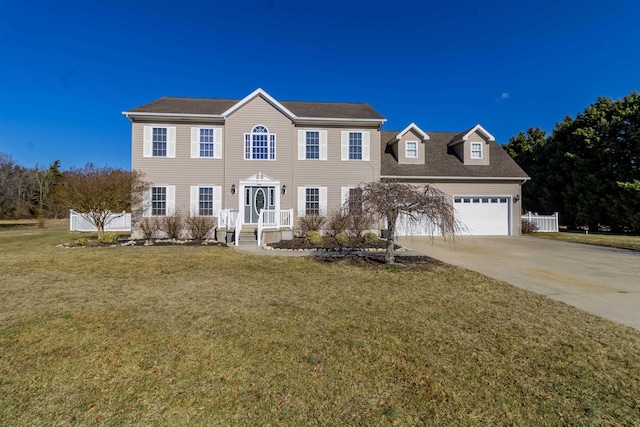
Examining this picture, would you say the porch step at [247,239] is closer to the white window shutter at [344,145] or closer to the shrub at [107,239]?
the shrub at [107,239]

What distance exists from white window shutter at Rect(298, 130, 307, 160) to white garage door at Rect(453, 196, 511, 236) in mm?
9008

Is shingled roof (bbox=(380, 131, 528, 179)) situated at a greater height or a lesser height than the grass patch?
greater

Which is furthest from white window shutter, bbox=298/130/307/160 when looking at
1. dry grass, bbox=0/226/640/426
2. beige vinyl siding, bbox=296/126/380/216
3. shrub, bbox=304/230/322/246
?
dry grass, bbox=0/226/640/426

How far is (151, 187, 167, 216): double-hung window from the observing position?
50.5 feet

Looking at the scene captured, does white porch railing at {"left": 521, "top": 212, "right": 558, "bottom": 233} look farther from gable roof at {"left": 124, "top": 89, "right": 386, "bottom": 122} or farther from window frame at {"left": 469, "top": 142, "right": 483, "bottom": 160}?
gable roof at {"left": 124, "top": 89, "right": 386, "bottom": 122}

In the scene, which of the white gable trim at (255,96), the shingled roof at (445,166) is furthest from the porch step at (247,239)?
the shingled roof at (445,166)

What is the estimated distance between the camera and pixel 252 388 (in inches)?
112

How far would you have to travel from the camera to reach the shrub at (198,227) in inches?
584

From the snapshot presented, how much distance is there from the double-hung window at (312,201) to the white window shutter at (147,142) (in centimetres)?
804

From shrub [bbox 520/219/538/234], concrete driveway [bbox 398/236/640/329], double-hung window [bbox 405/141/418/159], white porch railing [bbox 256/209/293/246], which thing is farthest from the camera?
shrub [bbox 520/219/538/234]

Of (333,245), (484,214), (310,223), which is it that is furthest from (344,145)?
(484,214)

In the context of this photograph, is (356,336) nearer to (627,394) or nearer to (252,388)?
(252,388)

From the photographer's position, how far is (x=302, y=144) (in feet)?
53.7

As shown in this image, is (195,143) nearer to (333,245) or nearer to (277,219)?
(277,219)
